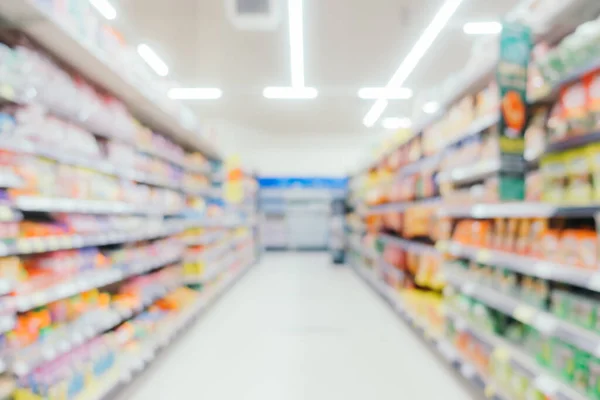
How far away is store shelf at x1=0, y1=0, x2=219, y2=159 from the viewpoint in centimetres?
195

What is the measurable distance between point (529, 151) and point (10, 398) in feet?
9.22

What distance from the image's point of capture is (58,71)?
2.41 metres

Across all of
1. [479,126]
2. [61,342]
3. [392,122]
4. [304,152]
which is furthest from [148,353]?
[304,152]

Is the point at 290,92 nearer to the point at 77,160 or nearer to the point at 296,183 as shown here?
the point at 296,183

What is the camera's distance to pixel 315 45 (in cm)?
666

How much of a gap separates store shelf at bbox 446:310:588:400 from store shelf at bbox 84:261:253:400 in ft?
7.12

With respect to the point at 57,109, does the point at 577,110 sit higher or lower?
lower

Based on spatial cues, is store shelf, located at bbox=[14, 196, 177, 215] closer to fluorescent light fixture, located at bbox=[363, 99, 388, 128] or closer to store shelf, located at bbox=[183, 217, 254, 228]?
store shelf, located at bbox=[183, 217, 254, 228]

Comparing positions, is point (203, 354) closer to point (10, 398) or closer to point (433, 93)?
point (10, 398)

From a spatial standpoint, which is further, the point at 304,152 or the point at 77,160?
the point at 304,152

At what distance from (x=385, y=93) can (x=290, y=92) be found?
2.00 meters

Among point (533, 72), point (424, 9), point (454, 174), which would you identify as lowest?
point (454, 174)

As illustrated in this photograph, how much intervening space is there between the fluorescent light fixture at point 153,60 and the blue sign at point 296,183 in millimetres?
5889

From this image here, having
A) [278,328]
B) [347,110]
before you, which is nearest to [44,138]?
[278,328]
